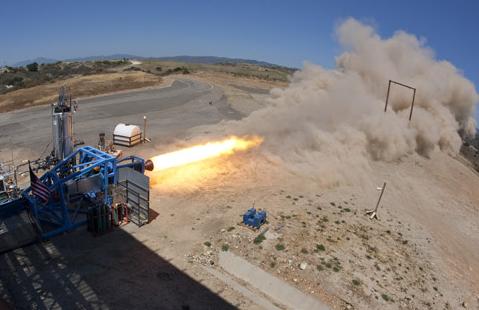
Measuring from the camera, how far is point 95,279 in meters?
14.9

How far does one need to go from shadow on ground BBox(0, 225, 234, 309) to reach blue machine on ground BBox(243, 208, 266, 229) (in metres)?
4.86

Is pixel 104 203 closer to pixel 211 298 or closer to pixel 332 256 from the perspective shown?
pixel 211 298

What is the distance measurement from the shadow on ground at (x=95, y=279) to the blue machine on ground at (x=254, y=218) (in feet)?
15.9

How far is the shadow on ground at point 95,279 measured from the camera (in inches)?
541

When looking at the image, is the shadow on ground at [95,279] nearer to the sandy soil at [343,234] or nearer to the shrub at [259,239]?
the sandy soil at [343,234]

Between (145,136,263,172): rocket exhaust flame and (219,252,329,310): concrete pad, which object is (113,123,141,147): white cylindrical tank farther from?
(219,252,329,310): concrete pad

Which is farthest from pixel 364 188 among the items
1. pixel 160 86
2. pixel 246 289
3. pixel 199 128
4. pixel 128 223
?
pixel 160 86

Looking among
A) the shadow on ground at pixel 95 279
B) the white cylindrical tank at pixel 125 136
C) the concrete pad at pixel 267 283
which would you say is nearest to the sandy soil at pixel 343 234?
the concrete pad at pixel 267 283

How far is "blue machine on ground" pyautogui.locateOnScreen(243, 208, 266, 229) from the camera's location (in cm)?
1919

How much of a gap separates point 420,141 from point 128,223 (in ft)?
105

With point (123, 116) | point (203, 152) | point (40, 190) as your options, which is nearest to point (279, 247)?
point (40, 190)

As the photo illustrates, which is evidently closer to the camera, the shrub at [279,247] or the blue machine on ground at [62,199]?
the blue machine on ground at [62,199]

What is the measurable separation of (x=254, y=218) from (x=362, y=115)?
21446mm

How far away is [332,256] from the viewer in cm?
1758
